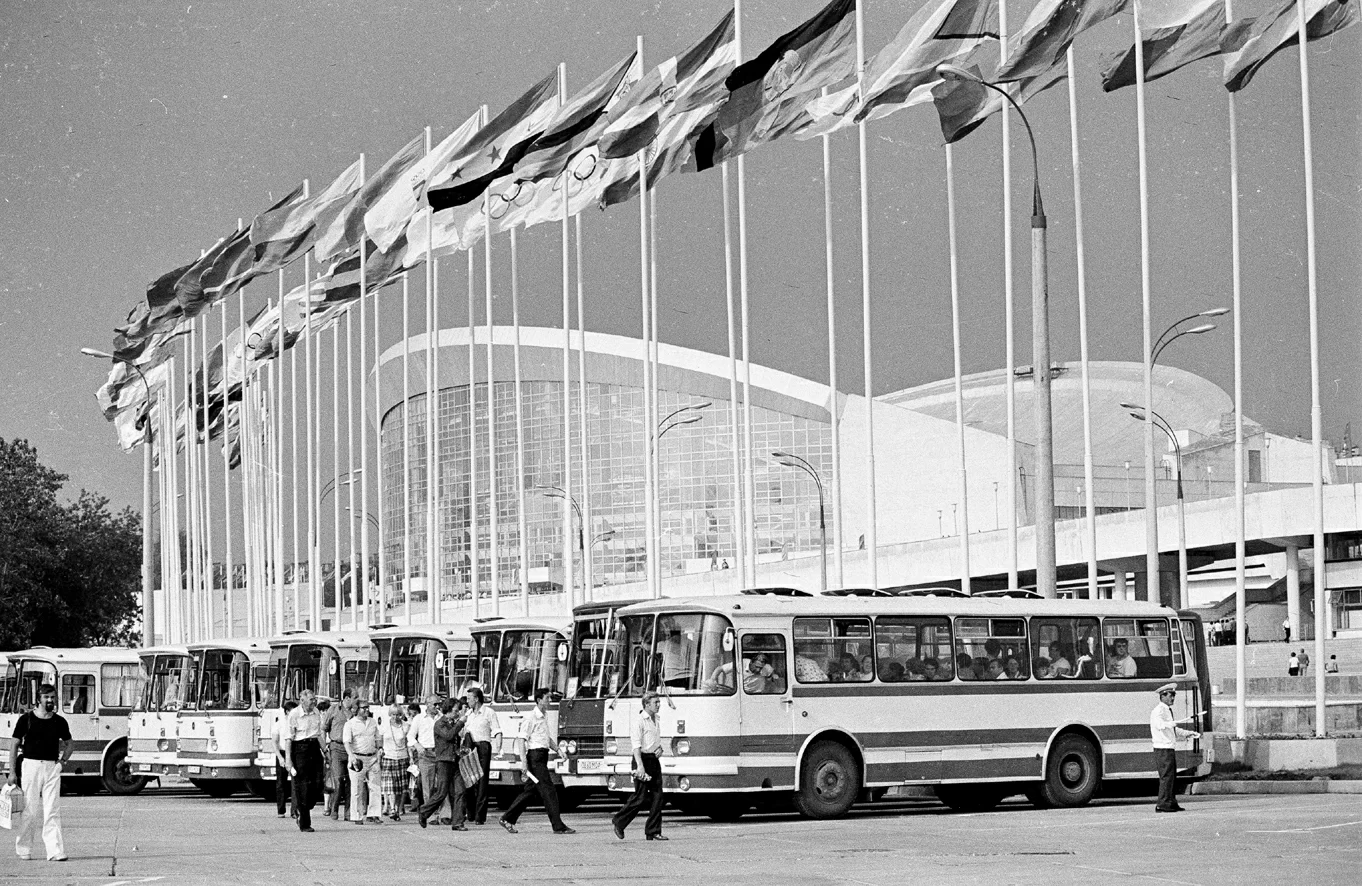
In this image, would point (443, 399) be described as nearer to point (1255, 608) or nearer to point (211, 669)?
point (1255, 608)

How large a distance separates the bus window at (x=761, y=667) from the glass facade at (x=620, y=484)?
3568 inches

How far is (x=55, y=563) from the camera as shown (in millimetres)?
70250

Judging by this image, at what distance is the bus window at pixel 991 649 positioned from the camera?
23500 millimetres

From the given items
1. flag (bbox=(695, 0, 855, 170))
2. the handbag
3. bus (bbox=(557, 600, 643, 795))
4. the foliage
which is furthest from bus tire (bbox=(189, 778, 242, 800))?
the foliage

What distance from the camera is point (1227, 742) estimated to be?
28172 mm

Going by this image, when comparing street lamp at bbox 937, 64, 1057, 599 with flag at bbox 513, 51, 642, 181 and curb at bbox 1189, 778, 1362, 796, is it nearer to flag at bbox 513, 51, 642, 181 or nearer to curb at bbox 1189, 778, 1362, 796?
curb at bbox 1189, 778, 1362, 796

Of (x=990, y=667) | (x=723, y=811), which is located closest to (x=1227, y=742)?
(x=990, y=667)

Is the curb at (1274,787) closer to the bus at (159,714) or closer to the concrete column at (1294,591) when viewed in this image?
Result: the bus at (159,714)

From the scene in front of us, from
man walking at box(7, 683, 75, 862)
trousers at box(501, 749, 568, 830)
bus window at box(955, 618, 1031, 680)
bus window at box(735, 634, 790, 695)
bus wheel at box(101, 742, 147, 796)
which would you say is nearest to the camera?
man walking at box(7, 683, 75, 862)

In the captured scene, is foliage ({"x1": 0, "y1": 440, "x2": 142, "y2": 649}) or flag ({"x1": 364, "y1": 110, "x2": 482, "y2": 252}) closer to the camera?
flag ({"x1": 364, "y1": 110, "x2": 482, "y2": 252})

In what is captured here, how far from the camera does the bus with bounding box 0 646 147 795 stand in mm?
34344

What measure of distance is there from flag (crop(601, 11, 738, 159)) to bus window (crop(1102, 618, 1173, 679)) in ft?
37.9

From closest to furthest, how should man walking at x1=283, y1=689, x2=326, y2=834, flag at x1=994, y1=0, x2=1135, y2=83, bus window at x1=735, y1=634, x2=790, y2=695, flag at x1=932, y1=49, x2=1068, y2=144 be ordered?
man walking at x1=283, y1=689, x2=326, y2=834
bus window at x1=735, y1=634, x2=790, y2=695
flag at x1=994, y1=0, x2=1135, y2=83
flag at x1=932, y1=49, x2=1068, y2=144

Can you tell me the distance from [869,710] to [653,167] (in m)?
13.6
